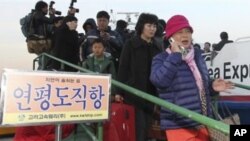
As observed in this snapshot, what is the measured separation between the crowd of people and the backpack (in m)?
0.11

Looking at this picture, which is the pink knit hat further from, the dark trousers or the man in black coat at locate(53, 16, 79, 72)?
the man in black coat at locate(53, 16, 79, 72)

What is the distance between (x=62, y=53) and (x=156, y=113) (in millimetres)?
2500

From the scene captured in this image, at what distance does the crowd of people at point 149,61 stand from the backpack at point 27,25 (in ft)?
0.37

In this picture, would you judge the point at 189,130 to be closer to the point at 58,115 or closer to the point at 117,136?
the point at 58,115

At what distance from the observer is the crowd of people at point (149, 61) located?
295 cm

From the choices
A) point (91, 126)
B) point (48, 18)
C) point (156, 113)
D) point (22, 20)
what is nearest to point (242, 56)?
point (156, 113)

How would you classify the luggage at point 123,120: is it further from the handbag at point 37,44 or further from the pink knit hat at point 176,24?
the handbag at point 37,44

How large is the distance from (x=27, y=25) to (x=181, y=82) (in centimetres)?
477

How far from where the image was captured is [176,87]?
295cm

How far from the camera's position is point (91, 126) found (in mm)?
4289

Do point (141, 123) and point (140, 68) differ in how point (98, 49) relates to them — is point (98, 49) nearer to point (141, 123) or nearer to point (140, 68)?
point (140, 68)

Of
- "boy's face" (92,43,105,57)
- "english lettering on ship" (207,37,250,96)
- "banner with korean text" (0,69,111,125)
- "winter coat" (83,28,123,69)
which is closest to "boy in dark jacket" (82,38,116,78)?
"boy's face" (92,43,105,57)

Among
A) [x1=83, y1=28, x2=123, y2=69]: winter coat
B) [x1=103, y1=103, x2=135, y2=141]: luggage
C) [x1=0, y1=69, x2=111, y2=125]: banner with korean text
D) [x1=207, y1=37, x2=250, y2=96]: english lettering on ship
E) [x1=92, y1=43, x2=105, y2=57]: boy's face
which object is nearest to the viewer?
[x1=0, y1=69, x2=111, y2=125]: banner with korean text

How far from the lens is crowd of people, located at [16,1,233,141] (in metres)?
2.95
